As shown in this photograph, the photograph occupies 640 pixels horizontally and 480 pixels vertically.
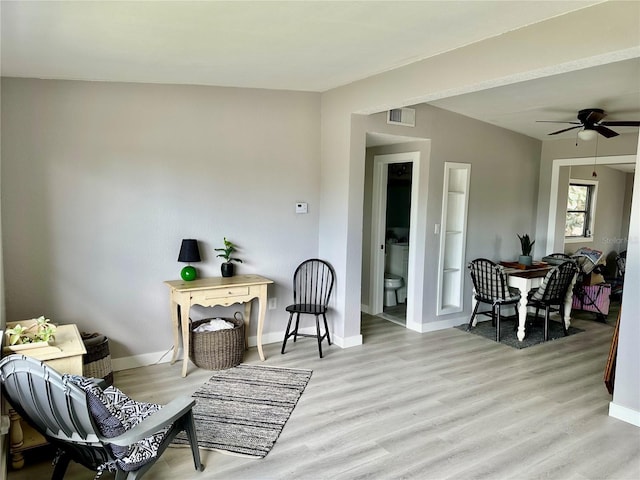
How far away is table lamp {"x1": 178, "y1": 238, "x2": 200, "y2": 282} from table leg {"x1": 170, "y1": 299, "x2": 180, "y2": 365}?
0.86 feet

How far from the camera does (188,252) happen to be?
3.84m

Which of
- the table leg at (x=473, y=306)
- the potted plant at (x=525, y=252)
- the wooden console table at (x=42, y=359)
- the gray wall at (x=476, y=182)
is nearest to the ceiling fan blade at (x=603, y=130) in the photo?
the gray wall at (x=476, y=182)

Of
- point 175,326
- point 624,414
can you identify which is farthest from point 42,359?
point 624,414

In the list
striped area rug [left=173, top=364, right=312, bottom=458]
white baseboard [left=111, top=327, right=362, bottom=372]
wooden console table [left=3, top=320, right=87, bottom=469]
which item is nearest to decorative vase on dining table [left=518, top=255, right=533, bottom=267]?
white baseboard [left=111, top=327, right=362, bottom=372]

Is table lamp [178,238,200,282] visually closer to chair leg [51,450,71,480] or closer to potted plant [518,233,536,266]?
chair leg [51,450,71,480]

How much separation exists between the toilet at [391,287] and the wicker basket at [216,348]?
2.69m

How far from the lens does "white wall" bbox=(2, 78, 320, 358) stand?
3352 mm

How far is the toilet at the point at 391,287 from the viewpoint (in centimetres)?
605

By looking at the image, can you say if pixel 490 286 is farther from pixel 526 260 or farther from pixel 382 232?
pixel 382 232

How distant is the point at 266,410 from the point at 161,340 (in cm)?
139

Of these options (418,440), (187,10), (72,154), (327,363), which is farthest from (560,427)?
(72,154)

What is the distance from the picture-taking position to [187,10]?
2.16 metres

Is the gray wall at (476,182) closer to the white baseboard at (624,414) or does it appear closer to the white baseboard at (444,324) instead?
the white baseboard at (444,324)

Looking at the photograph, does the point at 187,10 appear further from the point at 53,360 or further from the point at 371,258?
the point at 371,258
